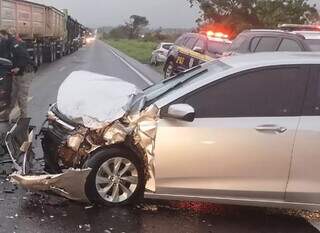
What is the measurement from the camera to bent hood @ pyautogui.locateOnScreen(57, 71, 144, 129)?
6148 millimetres

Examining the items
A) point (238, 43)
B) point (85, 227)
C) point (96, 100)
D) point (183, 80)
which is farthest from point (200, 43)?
point (85, 227)

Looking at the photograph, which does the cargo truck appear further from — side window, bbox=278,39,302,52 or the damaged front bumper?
the damaged front bumper

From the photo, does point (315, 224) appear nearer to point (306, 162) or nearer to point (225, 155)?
point (306, 162)

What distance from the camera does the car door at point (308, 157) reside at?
5914 millimetres

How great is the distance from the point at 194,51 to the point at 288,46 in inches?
203

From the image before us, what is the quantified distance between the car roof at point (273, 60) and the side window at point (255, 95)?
77 mm

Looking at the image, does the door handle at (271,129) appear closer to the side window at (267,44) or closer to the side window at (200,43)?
the side window at (267,44)

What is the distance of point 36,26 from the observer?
2770 cm

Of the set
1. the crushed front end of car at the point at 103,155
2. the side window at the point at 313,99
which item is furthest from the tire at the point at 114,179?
the side window at the point at 313,99

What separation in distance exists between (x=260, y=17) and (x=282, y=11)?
2.06m

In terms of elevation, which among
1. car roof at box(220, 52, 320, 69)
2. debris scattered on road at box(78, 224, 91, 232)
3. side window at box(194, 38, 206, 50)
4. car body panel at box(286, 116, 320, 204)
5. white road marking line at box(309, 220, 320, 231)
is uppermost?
car roof at box(220, 52, 320, 69)

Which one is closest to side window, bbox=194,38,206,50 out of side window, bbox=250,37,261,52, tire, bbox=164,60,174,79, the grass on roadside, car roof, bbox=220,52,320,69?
tire, bbox=164,60,174,79

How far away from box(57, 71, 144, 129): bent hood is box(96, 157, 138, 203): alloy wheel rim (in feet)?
1.31

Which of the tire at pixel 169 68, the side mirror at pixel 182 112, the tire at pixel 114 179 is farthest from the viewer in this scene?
the tire at pixel 169 68
